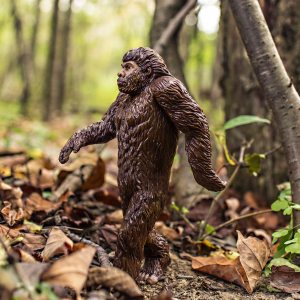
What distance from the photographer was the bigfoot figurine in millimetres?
2033

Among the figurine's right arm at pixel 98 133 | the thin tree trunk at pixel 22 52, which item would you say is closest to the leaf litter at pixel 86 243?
the figurine's right arm at pixel 98 133

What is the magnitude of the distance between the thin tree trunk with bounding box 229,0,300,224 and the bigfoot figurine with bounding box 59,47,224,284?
0.61m

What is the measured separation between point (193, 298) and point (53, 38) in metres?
7.66

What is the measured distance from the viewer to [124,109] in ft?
7.07

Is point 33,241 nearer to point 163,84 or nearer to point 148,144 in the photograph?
point 148,144

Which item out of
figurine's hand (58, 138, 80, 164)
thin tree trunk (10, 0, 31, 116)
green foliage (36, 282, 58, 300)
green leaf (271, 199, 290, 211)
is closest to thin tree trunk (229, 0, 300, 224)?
green leaf (271, 199, 290, 211)

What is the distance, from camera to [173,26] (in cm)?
379

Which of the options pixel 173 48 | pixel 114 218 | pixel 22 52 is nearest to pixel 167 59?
pixel 173 48

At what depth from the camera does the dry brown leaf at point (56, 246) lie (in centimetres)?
181

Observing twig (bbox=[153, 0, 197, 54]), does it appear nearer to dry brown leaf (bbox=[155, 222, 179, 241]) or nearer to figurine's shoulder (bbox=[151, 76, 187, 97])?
dry brown leaf (bbox=[155, 222, 179, 241])

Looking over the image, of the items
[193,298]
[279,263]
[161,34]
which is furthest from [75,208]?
[161,34]

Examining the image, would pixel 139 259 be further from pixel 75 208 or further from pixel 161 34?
pixel 161 34

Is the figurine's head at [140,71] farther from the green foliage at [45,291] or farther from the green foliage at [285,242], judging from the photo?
the green foliage at [45,291]

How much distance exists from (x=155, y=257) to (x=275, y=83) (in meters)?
1.11
